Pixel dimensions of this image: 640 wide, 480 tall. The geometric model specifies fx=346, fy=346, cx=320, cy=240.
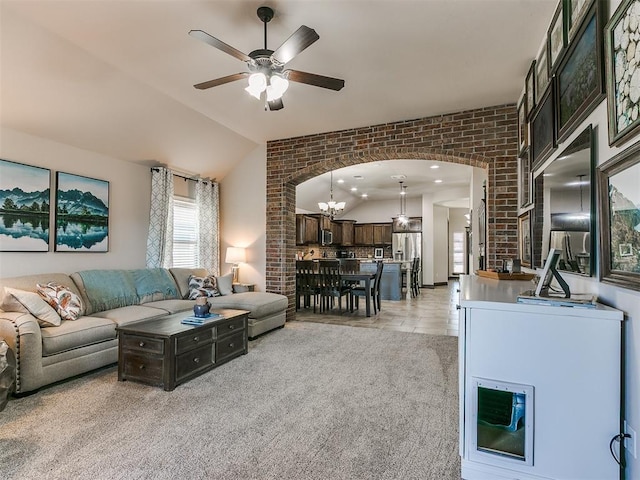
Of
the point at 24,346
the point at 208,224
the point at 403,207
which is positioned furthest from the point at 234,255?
the point at 403,207

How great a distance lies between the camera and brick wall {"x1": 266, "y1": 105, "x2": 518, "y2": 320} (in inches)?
165

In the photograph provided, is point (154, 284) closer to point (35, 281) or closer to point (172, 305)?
point (172, 305)

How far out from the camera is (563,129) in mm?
2145

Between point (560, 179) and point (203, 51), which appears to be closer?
point (560, 179)

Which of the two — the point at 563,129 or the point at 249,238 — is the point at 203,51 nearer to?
the point at 563,129

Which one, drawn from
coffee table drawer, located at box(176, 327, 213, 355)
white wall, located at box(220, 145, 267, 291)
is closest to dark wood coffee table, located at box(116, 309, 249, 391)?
coffee table drawer, located at box(176, 327, 213, 355)

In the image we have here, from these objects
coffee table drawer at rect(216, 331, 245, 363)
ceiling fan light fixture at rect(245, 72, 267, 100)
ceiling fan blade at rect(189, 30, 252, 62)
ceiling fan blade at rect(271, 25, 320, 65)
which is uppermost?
ceiling fan blade at rect(189, 30, 252, 62)

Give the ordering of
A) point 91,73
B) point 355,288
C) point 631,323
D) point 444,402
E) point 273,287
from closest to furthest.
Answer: point 631,323 < point 444,402 < point 91,73 < point 273,287 < point 355,288

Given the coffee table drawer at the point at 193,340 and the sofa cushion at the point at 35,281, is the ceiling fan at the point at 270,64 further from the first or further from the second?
the sofa cushion at the point at 35,281

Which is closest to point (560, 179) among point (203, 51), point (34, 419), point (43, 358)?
point (203, 51)

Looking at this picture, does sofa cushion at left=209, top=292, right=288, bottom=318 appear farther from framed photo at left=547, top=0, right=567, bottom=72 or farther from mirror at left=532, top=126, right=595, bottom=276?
framed photo at left=547, top=0, right=567, bottom=72

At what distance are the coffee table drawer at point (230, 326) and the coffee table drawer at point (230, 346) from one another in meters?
0.06

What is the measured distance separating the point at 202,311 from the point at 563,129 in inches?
130

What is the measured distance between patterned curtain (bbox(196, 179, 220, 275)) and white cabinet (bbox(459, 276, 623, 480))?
16.4 ft
